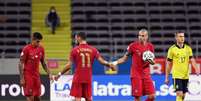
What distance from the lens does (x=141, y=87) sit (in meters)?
13.1

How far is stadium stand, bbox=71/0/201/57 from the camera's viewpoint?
2786cm

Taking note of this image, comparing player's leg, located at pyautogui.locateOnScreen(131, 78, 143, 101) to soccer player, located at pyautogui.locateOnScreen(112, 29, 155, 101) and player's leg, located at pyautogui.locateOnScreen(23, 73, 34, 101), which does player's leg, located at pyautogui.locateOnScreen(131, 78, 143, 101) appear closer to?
soccer player, located at pyautogui.locateOnScreen(112, 29, 155, 101)

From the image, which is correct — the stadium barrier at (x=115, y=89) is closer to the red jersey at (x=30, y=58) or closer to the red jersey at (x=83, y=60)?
the red jersey at (x=30, y=58)

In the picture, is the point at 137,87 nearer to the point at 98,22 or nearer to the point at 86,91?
the point at 86,91

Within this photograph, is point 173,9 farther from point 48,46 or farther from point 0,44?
point 0,44

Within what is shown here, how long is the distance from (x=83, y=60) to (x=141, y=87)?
5.26ft

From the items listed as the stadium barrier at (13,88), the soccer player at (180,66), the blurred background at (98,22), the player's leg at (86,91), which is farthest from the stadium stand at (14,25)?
the player's leg at (86,91)

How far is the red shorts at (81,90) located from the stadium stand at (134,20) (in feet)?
48.9

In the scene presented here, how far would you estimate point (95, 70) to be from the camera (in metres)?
20.8

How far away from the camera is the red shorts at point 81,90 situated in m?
12.4

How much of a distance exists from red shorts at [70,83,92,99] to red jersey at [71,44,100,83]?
0.10 metres

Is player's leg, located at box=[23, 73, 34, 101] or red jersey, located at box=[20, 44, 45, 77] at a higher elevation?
red jersey, located at box=[20, 44, 45, 77]

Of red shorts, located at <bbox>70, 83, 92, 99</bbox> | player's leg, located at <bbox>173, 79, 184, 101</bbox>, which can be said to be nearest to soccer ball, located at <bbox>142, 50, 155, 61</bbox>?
player's leg, located at <bbox>173, 79, 184, 101</bbox>

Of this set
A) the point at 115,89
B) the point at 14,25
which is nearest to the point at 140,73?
the point at 115,89
